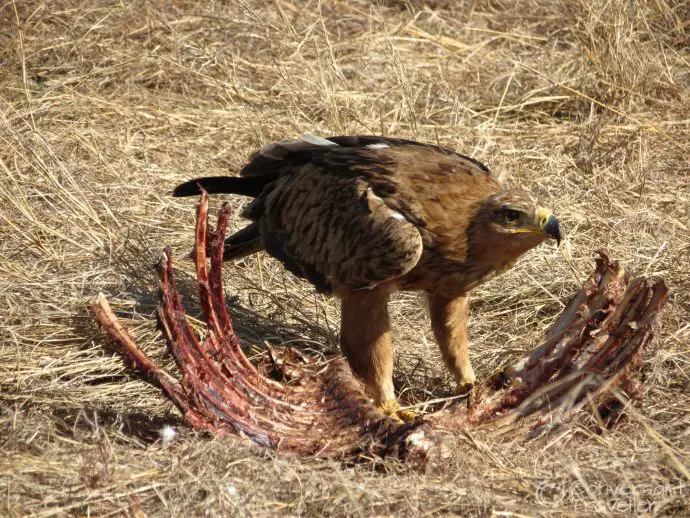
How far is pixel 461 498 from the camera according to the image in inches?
141

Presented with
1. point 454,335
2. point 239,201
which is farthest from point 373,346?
point 239,201

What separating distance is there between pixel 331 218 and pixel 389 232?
0.49 m

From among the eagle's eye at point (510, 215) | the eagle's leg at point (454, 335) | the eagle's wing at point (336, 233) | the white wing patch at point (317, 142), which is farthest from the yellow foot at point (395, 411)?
the white wing patch at point (317, 142)

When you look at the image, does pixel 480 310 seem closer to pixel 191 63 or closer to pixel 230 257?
pixel 230 257

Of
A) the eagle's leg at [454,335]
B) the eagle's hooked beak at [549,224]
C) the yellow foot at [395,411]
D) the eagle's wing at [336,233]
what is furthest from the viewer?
the eagle's leg at [454,335]

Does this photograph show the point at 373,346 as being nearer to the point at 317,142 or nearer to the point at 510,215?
the point at 510,215

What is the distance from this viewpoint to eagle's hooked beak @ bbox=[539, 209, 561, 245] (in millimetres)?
4348

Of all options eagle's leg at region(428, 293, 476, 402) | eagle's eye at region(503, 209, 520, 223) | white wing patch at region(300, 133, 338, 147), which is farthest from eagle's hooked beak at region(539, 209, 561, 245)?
white wing patch at region(300, 133, 338, 147)

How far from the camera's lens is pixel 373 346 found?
481 centimetres

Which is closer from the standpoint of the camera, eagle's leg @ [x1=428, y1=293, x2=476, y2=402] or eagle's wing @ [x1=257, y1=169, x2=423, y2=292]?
eagle's wing @ [x1=257, y1=169, x2=423, y2=292]

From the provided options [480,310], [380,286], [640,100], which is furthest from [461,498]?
[640,100]

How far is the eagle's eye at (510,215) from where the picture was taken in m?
4.46

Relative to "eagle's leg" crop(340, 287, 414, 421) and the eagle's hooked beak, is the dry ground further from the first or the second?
the eagle's hooked beak

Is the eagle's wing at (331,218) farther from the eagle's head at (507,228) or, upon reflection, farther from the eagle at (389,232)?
the eagle's head at (507,228)
